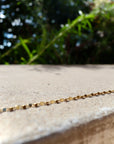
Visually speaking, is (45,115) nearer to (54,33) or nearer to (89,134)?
(89,134)

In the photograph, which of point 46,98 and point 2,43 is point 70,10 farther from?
point 46,98

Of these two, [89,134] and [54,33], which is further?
[54,33]

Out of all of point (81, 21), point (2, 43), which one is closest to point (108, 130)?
point (81, 21)

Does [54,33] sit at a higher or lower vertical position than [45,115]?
higher

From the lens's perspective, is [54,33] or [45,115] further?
[54,33]

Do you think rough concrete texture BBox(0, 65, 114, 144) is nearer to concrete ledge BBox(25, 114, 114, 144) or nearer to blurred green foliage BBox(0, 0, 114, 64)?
concrete ledge BBox(25, 114, 114, 144)

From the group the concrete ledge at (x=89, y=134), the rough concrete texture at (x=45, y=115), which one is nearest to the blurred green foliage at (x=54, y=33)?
the rough concrete texture at (x=45, y=115)

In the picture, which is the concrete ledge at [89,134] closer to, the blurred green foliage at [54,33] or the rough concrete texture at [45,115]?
the rough concrete texture at [45,115]

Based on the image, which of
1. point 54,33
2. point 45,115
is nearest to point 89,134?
point 45,115

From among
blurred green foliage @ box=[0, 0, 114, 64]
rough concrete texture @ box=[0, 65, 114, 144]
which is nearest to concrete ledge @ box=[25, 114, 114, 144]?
rough concrete texture @ box=[0, 65, 114, 144]
